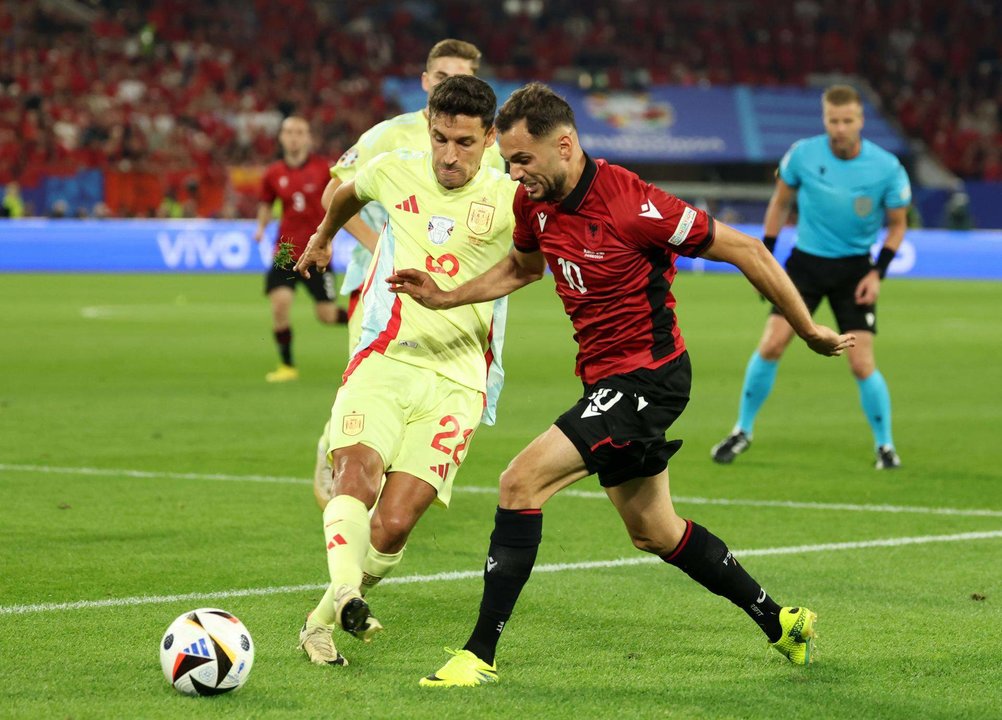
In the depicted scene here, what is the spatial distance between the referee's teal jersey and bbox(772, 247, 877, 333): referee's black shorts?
66mm

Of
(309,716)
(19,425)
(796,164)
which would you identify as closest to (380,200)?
(309,716)

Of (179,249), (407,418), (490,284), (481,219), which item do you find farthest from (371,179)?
(179,249)

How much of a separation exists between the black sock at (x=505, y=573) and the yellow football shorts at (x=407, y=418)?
672mm

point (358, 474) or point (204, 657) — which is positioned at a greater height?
point (358, 474)

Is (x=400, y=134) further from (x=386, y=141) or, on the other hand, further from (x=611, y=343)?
(x=611, y=343)

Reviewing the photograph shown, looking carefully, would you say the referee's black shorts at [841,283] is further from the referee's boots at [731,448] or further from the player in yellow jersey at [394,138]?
the player in yellow jersey at [394,138]

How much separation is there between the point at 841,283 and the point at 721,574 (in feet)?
16.2

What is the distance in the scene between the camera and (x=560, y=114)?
4688mm

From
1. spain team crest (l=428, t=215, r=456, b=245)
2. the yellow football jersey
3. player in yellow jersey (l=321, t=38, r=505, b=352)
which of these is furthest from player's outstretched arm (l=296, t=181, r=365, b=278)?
the yellow football jersey

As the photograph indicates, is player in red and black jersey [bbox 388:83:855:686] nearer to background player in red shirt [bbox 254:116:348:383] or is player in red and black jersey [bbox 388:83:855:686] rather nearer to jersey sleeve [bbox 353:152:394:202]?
jersey sleeve [bbox 353:152:394:202]

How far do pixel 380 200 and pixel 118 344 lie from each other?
11986 millimetres

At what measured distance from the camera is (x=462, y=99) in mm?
5238

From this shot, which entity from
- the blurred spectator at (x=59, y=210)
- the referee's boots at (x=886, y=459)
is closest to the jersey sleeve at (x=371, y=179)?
the referee's boots at (x=886, y=459)

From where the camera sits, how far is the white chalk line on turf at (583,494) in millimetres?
8016
